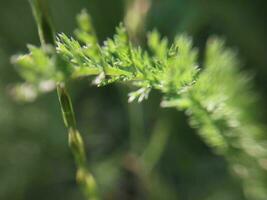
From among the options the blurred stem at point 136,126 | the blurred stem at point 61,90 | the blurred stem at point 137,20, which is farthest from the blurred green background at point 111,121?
the blurred stem at point 61,90

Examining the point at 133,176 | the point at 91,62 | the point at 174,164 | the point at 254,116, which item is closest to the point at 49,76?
the point at 91,62

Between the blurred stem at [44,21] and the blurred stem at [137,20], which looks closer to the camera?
the blurred stem at [44,21]

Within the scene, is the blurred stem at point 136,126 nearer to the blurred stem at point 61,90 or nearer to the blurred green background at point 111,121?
the blurred green background at point 111,121

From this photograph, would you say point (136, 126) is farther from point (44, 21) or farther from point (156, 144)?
point (44, 21)

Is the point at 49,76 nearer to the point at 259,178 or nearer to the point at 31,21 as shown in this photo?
the point at 259,178

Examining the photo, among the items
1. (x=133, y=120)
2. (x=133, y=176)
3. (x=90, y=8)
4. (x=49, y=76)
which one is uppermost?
(x=90, y=8)

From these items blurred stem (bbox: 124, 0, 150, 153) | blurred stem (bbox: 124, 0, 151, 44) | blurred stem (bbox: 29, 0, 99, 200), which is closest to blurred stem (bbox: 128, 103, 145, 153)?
blurred stem (bbox: 124, 0, 150, 153)

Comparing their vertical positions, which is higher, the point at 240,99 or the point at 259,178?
the point at 240,99
